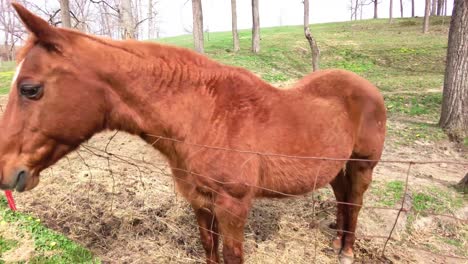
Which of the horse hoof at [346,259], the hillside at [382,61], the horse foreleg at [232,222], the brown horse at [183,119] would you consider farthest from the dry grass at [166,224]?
the hillside at [382,61]

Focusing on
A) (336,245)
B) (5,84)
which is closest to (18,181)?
(336,245)

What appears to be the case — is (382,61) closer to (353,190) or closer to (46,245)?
(353,190)

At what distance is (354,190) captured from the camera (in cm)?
327

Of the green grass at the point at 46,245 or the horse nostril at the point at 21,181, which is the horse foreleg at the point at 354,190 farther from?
the horse nostril at the point at 21,181

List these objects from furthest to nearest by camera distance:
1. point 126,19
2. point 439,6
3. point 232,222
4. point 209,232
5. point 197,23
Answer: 1. point 439,6
2. point 197,23
3. point 126,19
4. point 209,232
5. point 232,222

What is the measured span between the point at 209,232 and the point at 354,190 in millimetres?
1526

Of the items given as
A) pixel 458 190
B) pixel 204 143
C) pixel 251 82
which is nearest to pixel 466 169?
pixel 458 190

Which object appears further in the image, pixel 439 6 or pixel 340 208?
pixel 439 6

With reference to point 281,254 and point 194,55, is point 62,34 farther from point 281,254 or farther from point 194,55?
point 281,254

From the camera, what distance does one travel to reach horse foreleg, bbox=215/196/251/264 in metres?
2.15

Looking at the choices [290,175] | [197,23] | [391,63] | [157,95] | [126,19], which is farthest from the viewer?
[391,63]

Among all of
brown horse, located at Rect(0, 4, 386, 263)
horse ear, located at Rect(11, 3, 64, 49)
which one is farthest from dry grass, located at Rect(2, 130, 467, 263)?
horse ear, located at Rect(11, 3, 64, 49)

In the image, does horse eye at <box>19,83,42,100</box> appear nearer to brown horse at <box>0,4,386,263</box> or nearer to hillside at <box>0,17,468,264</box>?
brown horse at <box>0,4,386,263</box>

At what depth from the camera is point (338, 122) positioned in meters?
2.79
